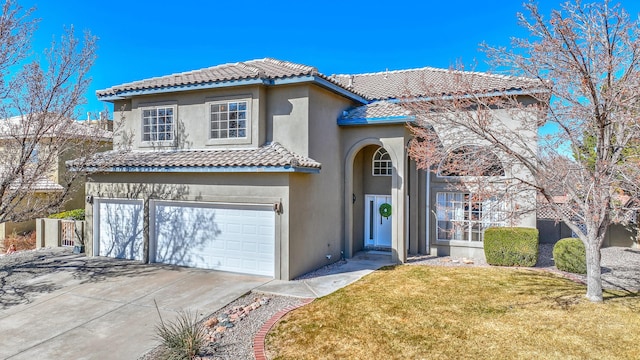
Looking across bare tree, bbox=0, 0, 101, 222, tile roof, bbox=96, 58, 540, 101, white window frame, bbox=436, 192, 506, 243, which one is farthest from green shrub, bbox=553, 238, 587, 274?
bare tree, bbox=0, 0, 101, 222

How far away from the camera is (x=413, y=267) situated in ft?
46.5

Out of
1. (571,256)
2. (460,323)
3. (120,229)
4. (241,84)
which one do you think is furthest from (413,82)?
(120,229)

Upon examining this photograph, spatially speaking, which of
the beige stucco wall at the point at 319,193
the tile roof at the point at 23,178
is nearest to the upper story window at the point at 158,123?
the tile roof at the point at 23,178

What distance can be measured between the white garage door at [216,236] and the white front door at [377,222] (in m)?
6.15

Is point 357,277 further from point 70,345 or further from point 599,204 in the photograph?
point 70,345

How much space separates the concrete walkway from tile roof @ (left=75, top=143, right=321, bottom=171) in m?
3.89

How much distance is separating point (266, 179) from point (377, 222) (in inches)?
270

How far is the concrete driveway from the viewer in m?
7.70

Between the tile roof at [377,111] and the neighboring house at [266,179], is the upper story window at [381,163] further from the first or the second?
the tile roof at [377,111]

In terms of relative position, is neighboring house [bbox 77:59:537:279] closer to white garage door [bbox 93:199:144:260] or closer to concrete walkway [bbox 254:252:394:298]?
white garage door [bbox 93:199:144:260]

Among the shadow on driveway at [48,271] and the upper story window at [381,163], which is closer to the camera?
the shadow on driveway at [48,271]

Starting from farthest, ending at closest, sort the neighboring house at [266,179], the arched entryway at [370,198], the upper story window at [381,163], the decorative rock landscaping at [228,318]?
the upper story window at [381,163] → the arched entryway at [370,198] → the neighboring house at [266,179] → the decorative rock landscaping at [228,318]

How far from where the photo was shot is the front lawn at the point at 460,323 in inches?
290

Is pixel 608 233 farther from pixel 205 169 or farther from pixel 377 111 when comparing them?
pixel 205 169
